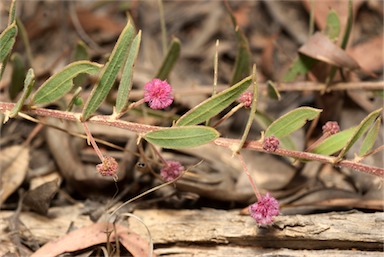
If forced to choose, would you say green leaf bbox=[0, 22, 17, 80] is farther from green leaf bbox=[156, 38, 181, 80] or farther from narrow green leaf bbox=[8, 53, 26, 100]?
green leaf bbox=[156, 38, 181, 80]

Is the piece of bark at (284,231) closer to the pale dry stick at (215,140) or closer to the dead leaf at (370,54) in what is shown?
the pale dry stick at (215,140)

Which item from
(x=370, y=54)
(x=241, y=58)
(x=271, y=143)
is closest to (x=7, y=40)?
(x=271, y=143)

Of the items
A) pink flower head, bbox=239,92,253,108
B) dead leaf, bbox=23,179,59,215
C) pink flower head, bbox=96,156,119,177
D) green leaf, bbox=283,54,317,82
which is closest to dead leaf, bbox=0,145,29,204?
dead leaf, bbox=23,179,59,215

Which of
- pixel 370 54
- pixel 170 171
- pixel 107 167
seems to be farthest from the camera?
pixel 370 54

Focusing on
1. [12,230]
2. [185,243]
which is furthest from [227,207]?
[12,230]

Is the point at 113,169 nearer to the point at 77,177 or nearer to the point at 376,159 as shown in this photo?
the point at 77,177

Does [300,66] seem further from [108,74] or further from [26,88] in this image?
[26,88]
